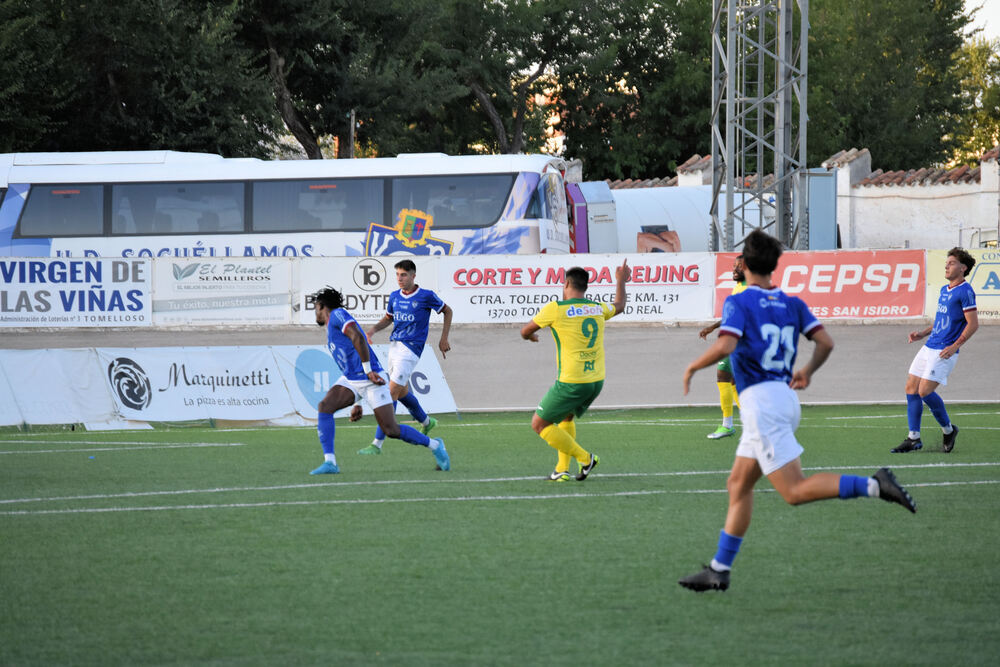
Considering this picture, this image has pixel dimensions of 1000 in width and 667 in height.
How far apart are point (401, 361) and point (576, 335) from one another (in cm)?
407

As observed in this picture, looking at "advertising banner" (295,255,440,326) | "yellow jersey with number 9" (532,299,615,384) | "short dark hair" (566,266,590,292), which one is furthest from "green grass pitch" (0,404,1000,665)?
"advertising banner" (295,255,440,326)

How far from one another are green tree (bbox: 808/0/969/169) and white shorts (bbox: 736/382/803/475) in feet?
187

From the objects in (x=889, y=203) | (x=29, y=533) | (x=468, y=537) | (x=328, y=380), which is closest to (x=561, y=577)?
(x=468, y=537)

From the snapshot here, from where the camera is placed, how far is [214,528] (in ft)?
26.7

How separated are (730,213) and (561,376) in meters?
15.1

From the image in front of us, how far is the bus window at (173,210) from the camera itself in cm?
2709

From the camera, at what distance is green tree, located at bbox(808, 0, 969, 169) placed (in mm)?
64238

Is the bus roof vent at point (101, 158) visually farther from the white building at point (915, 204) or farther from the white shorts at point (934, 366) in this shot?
the white building at point (915, 204)

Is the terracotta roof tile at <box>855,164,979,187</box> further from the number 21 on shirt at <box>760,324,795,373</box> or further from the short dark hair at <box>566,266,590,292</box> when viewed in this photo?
the number 21 on shirt at <box>760,324,795,373</box>

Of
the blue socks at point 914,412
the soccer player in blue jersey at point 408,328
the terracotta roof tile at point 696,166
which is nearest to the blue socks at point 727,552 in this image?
the blue socks at point 914,412

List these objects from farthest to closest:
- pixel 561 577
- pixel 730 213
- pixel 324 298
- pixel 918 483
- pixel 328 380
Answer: pixel 730 213 → pixel 328 380 → pixel 324 298 → pixel 918 483 → pixel 561 577

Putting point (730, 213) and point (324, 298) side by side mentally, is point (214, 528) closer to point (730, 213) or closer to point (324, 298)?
point (324, 298)

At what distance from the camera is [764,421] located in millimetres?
6004

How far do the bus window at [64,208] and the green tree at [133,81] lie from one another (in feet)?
22.5
